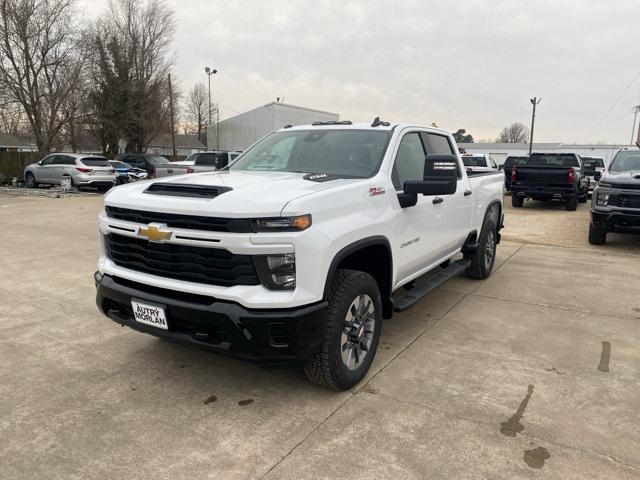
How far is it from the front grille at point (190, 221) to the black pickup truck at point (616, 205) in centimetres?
774

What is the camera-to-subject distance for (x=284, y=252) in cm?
282

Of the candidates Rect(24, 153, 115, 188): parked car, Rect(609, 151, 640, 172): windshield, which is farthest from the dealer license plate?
Rect(24, 153, 115, 188): parked car

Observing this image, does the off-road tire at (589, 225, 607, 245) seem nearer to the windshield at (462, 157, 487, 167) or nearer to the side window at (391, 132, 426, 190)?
the side window at (391, 132, 426, 190)

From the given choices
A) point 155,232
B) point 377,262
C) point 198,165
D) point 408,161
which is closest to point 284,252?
point 155,232

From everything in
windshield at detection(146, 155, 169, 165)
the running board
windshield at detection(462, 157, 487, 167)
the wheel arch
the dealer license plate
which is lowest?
the running board

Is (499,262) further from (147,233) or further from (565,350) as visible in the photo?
(147,233)

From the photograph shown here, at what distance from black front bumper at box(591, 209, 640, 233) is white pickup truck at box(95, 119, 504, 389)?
562 cm

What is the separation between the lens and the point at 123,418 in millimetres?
3123

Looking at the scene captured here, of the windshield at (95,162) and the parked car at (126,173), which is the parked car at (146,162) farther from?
the windshield at (95,162)

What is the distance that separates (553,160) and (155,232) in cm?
1637

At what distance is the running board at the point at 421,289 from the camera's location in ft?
13.2

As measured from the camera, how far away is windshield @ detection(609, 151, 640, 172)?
31.8ft

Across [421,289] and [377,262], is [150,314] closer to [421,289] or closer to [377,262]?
[377,262]

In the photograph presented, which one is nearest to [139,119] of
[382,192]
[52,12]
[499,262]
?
[52,12]
